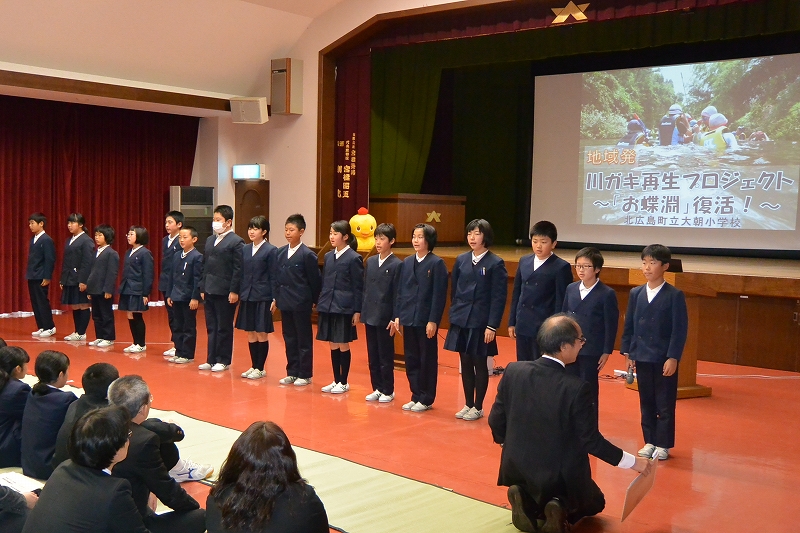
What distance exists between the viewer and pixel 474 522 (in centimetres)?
346

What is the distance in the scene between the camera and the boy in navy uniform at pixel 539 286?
16.3ft

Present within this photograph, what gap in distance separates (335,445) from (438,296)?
49.5 inches

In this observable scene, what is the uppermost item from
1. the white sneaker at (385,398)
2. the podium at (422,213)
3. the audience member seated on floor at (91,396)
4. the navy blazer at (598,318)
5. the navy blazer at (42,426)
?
the podium at (422,213)

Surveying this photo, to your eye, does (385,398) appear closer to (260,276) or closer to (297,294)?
(297,294)

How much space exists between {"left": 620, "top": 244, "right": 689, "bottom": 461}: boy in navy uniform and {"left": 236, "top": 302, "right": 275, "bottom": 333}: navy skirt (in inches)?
116

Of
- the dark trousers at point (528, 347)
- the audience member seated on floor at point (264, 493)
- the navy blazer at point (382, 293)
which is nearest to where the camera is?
the audience member seated on floor at point (264, 493)

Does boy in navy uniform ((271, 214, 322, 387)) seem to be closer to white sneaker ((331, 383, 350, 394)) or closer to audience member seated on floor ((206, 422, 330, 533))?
white sneaker ((331, 383, 350, 394))

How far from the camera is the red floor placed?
12.4ft

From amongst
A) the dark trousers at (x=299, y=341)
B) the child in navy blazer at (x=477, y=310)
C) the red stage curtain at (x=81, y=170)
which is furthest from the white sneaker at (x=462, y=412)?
the red stage curtain at (x=81, y=170)

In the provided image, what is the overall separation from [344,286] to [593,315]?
197 cm

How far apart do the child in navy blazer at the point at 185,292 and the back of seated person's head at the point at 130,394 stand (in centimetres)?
385

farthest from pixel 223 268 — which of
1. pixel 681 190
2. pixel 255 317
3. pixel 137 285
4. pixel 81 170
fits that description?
pixel 681 190

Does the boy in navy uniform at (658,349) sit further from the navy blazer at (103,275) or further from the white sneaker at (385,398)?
the navy blazer at (103,275)

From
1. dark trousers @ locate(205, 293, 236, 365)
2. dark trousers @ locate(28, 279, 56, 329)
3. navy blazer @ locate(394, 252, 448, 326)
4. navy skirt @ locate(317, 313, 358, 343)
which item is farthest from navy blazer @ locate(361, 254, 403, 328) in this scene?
dark trousers @ locate(28, 279, 56, 329)
